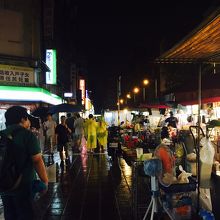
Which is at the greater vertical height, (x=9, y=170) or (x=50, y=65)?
(x=50, y=65)

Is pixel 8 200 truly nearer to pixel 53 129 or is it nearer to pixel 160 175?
pixel 160 175

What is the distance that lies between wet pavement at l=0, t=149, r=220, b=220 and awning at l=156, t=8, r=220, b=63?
2508 millimetres

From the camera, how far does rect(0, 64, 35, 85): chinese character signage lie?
1422cm

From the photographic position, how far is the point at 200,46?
216 inches

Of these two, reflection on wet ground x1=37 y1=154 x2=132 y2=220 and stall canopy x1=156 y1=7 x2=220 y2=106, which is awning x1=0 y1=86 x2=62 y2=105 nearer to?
reflection on wet ground x1=37 y1=154 x2=132 y2=220

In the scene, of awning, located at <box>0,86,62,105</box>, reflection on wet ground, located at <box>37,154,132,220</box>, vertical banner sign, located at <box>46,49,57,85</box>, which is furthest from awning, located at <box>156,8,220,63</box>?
vertical banner sign, located at <box>46,49,57,85</box>

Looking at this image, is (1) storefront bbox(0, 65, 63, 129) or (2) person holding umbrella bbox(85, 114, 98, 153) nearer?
(1) storefront bbox(0, 65, 63, 129)

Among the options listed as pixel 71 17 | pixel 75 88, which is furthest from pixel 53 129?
pixel 71 17

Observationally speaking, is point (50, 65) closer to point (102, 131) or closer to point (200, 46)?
point (102, 131)

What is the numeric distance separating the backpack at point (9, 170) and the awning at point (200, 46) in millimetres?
2746


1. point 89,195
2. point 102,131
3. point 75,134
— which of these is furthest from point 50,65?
point 89,195

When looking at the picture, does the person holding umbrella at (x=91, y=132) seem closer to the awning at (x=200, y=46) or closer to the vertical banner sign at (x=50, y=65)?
the vertical banner sign at (x=50, y=65)

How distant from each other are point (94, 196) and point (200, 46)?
500 centimetres

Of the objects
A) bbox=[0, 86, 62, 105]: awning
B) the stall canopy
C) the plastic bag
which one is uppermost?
the stall canopy
